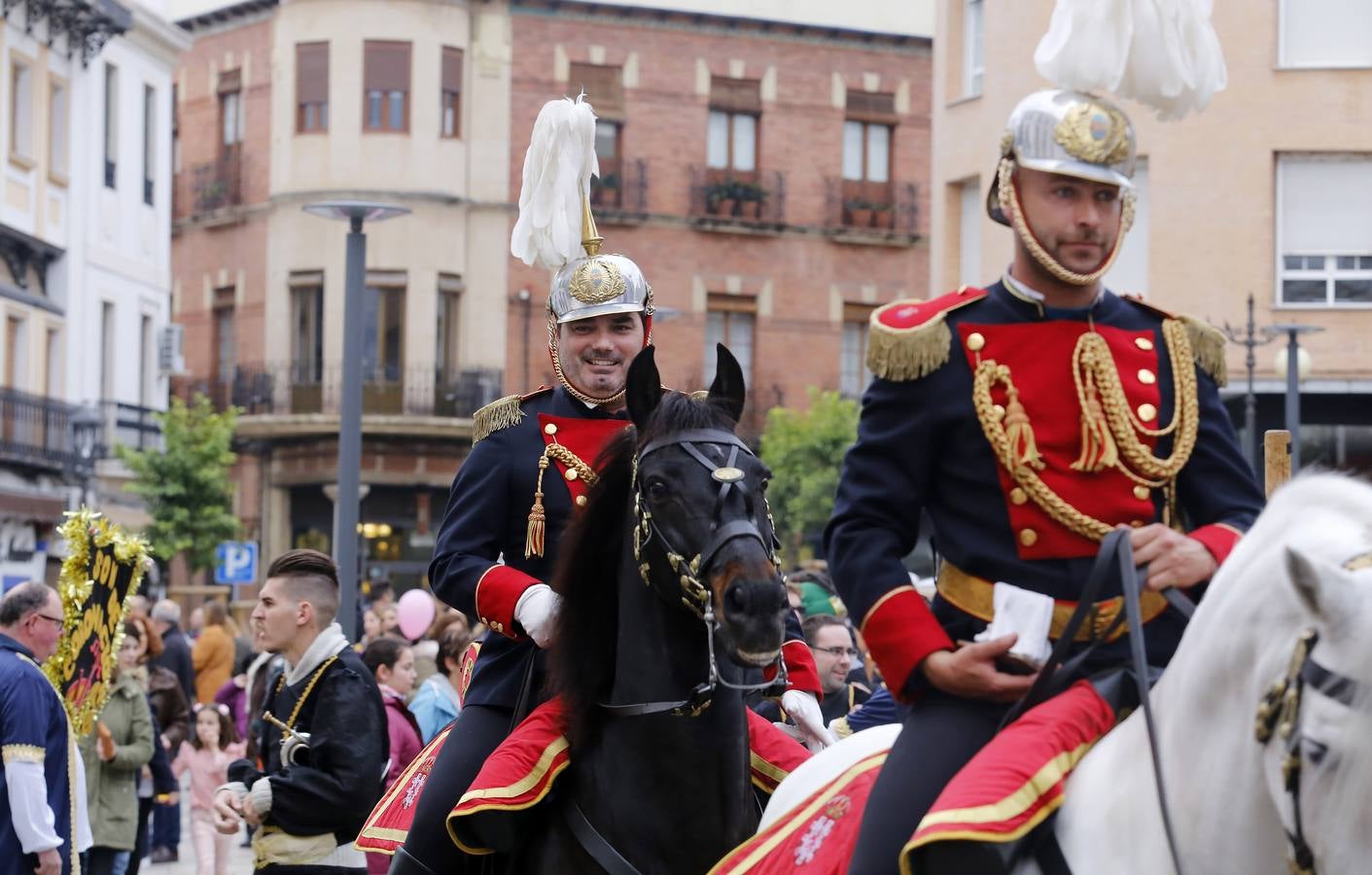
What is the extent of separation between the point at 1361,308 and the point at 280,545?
83.0 ft

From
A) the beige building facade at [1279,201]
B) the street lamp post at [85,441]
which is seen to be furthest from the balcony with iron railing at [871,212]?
the beige building facade at [1279,201]

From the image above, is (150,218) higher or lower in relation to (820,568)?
higher

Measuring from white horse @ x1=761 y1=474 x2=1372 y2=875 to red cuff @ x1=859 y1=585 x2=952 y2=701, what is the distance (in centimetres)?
46

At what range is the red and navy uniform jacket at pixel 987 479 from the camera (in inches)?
188

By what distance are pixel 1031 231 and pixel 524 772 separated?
8.41ft

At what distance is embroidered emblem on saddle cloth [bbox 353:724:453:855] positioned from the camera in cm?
745

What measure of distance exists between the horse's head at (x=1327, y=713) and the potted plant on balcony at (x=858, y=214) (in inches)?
1905

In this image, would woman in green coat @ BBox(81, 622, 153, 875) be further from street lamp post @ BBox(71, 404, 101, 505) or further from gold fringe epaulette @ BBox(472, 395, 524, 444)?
street lamp post @ BBox(71, 404, 101, 505)

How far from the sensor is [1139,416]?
4.83 meters

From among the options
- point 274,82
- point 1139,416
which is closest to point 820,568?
point 1139,416

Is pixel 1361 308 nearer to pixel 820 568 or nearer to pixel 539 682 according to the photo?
pixel 820 568

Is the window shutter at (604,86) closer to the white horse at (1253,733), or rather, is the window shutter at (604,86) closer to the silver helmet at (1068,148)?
the silver helmet at (1068,148)

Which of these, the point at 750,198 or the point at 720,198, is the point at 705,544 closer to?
the point at 720,198

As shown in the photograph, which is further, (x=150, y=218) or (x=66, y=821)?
(x=150, y=218)
